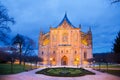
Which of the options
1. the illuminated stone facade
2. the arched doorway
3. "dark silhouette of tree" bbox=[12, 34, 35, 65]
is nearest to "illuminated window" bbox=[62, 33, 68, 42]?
the illuminated stone facade

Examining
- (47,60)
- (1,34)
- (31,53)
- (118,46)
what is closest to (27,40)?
(31,53)

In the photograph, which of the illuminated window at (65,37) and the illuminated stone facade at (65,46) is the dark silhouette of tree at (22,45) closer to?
the illuminated stone facade at (65,46)

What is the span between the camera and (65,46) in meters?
51.4

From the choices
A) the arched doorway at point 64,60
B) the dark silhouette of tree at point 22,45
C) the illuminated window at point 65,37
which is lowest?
the arched doorway at point 64,60

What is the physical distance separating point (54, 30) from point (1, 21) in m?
37.0

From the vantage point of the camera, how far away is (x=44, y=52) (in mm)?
51625

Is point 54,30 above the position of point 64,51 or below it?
above

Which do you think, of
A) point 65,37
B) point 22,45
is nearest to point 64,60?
point 65,37

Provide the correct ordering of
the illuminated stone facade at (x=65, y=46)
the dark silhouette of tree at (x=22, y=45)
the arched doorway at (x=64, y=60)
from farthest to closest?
the arched doorway at (x=64, y=60), the illuminated stone facade at (x=65, y=46), the dark silhouette of tree at (x=22, y=45)

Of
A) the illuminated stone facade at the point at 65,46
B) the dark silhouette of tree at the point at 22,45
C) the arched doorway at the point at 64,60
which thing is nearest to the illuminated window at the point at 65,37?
the illuminated stone facade at the point at 65,46

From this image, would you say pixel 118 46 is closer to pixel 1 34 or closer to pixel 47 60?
pixel 1 34

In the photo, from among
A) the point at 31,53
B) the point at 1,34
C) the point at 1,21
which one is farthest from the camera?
the point at 31,53

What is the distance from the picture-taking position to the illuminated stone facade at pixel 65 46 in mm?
50781

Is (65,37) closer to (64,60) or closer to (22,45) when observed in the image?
(64,60)
